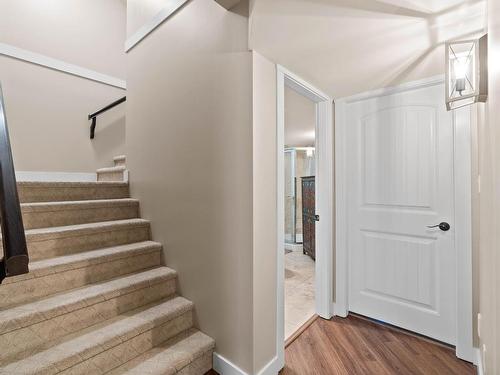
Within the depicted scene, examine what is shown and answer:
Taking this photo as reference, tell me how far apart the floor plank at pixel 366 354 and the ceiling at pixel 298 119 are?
2.34 m

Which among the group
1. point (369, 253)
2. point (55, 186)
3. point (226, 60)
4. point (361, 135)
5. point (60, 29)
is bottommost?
point (369, 253)

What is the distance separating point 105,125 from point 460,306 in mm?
4122

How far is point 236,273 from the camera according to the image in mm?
1504

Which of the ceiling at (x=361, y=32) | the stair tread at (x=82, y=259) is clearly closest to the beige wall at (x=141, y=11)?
the ceiling at (x=361, y=32)

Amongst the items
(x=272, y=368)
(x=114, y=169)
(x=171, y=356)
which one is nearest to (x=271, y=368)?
(x=272, y=368)

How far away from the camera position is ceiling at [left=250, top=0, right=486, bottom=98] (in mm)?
1212

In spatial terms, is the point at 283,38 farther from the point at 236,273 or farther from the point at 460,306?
the point at 460,306

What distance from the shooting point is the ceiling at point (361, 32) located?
121 cm

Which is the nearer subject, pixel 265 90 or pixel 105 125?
pixel 265 90

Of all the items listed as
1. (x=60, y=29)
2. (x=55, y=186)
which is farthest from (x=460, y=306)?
(x=60, y=29)

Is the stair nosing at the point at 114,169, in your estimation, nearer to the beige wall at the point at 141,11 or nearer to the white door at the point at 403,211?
the beige wall at the point at 141,11

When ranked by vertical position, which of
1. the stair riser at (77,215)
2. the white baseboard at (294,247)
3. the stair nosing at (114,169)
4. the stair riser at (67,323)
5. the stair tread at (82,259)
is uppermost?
the stair nosing at (114,169)

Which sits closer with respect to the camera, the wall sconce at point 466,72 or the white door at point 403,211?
the wall sconce at point 466,72

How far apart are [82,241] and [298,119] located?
10.9ft
